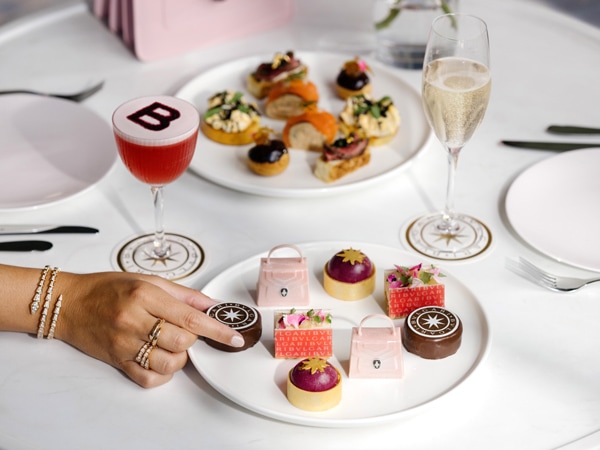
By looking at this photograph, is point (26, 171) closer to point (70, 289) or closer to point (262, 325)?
point (70, 289)

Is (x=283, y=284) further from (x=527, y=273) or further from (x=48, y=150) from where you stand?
(x=48, y=150)

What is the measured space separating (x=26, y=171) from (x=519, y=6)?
139cm

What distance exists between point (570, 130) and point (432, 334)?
79 cm

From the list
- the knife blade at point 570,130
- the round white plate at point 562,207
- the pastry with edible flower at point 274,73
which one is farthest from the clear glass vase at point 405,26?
the round white plate at point 562,207

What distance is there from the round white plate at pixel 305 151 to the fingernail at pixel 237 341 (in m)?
0.47

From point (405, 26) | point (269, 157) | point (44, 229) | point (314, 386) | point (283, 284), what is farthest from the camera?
point (405, 26)

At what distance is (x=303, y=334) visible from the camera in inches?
50.8

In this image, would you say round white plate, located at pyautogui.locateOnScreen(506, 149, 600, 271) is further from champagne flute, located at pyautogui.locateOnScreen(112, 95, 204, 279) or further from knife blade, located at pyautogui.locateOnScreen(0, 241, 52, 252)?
knife blade, located at pyautogui.locateOnScreen(0, 241, 52, 252)

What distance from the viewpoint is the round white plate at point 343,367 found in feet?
3.99

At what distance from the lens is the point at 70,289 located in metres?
1.39

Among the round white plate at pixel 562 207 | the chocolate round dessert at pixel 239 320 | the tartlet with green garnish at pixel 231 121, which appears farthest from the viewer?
the tartlet with green garnish at pixel 231 121

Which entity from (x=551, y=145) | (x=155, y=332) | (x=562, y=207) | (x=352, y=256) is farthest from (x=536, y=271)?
(x=155, y=332)

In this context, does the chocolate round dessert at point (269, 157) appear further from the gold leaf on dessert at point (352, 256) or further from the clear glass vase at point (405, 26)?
the clear glass vase at point (405, 26)

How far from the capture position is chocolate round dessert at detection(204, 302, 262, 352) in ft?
4.31
